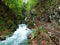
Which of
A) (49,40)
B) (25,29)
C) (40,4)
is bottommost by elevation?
(49,40)

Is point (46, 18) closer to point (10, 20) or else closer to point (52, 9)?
point (52, 9)

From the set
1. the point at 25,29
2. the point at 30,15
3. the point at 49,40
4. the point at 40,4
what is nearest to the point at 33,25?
the point at 25,29

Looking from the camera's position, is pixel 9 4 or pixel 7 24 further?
pixel 9 4

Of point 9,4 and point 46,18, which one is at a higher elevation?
point 9,4

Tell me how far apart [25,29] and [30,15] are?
2.89 m

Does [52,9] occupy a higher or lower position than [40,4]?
lower

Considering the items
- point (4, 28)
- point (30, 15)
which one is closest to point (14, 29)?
point (4, 28)

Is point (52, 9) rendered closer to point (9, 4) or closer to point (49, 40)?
point (9, 4)

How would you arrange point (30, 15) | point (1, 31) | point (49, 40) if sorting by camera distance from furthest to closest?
1. point (30, 15)
2. point (1, 31)
3. point (49, 40)

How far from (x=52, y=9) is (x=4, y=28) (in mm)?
4802

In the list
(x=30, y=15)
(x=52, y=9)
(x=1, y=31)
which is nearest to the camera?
(x=1, y=31)

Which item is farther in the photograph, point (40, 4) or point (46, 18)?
point (40, 4)

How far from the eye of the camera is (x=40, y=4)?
19.9 meters

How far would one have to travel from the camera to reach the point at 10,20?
17641 millimetres
